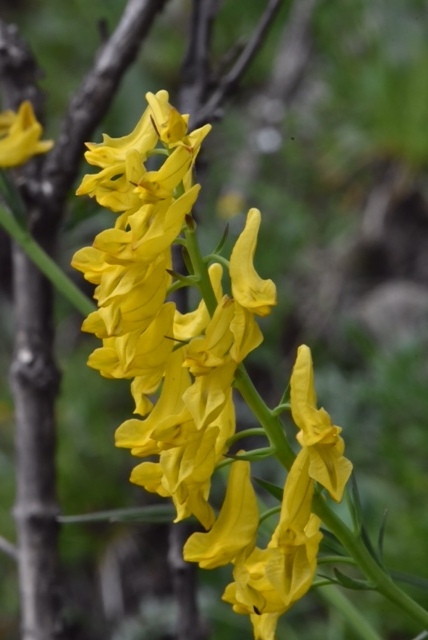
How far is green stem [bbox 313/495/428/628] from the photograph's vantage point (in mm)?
625

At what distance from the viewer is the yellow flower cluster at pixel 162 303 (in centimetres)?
60

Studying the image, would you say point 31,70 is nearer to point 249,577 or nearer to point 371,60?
point 249,577

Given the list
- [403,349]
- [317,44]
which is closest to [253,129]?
[317,44]

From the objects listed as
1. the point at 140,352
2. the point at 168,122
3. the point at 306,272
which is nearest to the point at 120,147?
the point at 168,122

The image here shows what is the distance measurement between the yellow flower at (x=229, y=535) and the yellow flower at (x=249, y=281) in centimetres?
17

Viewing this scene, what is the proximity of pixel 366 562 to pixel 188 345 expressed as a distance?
0.20m

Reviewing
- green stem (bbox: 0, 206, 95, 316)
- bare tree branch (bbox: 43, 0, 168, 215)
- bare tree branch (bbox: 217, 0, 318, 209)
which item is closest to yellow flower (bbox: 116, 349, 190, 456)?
green stem (bbox: 0, 206, 95, 316)

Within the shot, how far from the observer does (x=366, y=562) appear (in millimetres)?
630

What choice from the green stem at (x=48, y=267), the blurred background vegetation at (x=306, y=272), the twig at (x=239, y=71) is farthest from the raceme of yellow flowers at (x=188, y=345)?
the blurred background vegetation at (x=306, y=272)

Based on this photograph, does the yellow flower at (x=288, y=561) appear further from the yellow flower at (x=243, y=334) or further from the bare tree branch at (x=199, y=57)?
the bare tree branch at (x=199, y=57)

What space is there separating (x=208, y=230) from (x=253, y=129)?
1.01m

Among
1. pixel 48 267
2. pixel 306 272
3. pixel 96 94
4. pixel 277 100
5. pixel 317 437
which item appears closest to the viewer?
pixel 317 437

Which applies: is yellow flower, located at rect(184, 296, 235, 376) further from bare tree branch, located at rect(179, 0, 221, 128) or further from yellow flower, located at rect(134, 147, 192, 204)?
bare tree branch, located at rect(179, 0, 221, 128)

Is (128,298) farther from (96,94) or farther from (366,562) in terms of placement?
(96,94)
